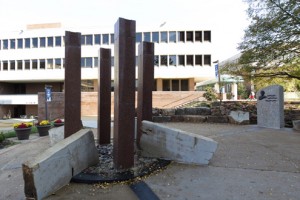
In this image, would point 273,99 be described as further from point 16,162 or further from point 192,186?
point 16,162

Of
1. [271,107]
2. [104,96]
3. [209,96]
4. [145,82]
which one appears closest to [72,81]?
[104,96]

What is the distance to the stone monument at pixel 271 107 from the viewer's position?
12266mm

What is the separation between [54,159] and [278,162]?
15.8 feet

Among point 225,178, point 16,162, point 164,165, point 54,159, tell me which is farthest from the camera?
point 16,162

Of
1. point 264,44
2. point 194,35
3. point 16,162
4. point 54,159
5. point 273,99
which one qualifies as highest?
point 194,35

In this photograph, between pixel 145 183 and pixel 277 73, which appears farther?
pixel 277 73

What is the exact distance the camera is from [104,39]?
41.2m

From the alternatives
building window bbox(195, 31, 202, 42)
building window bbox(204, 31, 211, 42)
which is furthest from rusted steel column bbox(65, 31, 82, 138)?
building window bbox(204, 31, 211, 42)

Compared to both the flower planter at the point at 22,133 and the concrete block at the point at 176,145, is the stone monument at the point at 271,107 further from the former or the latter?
the flower planter at the point at 22,133

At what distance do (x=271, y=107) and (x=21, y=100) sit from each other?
3928cm

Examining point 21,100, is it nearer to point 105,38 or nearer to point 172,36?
point 105,38

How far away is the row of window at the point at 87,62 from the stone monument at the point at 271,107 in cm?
2539

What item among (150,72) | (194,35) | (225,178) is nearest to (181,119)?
(150,72)

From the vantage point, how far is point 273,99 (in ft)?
41.2
